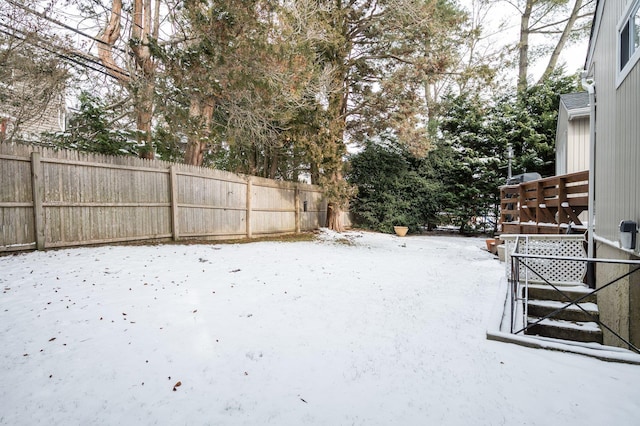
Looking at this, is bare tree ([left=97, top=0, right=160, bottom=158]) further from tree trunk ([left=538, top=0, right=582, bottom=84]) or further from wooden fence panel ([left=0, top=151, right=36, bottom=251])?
tree trunk ([left=538, top=0, right=582, bottom=84])

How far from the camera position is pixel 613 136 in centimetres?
404

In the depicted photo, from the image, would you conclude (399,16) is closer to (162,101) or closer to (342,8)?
(342,8)

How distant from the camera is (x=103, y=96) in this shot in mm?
8914

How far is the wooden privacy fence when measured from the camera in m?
5.10

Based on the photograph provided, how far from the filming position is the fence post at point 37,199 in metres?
5.20

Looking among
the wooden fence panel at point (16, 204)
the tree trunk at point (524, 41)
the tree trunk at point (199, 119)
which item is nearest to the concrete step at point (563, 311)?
the tree trunk at point (199, 119)

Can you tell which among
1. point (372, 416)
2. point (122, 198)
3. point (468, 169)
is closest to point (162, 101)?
point (122, 198)

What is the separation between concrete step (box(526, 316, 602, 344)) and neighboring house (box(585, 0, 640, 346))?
0.52 ft

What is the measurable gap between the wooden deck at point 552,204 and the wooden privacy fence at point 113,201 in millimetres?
6894

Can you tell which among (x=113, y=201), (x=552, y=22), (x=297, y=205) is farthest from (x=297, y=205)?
(x=552, y=22)

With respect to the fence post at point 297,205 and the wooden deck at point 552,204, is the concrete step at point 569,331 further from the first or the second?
the fence post at point 297,205

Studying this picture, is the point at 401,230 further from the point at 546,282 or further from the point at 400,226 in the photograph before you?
the point at 546,282

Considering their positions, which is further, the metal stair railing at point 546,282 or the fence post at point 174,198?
the fence post at point 174,198

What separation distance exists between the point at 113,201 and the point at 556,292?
7.68 metres
